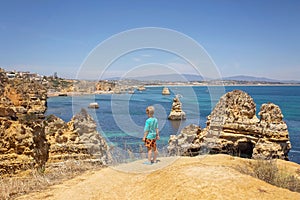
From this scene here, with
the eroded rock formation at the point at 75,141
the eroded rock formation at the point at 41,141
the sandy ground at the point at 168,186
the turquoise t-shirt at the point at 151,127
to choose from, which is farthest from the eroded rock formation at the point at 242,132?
the sandy ground at the point at 168,186

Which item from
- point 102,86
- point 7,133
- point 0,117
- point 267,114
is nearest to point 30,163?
point 7,133

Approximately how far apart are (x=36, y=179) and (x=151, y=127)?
134 inches

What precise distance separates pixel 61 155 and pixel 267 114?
14032 mm

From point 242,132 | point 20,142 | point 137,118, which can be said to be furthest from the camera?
point 137,118

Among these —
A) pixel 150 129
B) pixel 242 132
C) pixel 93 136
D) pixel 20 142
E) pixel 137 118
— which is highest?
pixel 150 129

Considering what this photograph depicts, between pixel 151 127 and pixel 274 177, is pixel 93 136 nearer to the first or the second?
pixel 151 127

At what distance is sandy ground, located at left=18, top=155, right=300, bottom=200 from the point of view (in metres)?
5.02

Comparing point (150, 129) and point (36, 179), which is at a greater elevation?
point (150, 129)

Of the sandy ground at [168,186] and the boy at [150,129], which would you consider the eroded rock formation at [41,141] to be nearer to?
the sandy ground at [168,186]

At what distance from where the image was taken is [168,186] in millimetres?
5660

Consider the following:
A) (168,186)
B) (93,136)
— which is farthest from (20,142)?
(168,186)

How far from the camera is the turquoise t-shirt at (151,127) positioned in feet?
26.1

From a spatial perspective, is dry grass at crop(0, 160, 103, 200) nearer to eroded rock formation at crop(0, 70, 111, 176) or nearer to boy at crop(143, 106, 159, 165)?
eroded rock formation at crop(0, 70, 111, 176)

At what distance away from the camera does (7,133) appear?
8.91 m
